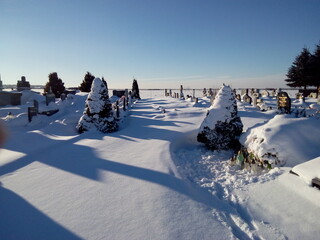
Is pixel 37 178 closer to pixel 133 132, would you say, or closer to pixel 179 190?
pixel 179 190

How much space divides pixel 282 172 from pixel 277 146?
3.24 feet

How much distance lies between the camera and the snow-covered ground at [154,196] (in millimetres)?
2877

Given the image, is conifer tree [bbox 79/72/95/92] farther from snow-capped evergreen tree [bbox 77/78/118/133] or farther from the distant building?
snow-capped evergreen tree [bbox 77/78/118/133]

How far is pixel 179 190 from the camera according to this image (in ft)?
12.8

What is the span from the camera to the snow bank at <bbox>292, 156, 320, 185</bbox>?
11.1ft

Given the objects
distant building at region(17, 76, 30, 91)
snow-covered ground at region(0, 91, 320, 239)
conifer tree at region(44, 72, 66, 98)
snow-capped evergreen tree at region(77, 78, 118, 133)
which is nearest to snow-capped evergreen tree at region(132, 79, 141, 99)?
conifer tree at region(44, 72, 66, 98)

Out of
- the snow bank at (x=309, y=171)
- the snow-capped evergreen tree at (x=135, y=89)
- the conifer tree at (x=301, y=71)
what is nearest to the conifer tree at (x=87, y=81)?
the snow-capped evergreen tree at (x=135, y=89)

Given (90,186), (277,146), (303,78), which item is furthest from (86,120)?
(303,78)

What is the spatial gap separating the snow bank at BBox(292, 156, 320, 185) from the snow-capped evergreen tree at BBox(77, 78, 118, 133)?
8640mm

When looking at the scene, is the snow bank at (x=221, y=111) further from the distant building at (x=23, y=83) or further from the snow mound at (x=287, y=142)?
the distant building at (x=23, y=83)

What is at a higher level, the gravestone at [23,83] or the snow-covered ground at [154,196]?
the gravestone at [23,83]

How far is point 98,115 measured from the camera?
10.7 metres

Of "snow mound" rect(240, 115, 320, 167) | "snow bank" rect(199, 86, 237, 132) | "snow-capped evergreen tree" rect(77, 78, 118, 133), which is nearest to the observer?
"snow mound" rect(240, 115, 320, 167)

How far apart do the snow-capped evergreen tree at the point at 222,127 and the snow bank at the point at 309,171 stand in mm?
3389
